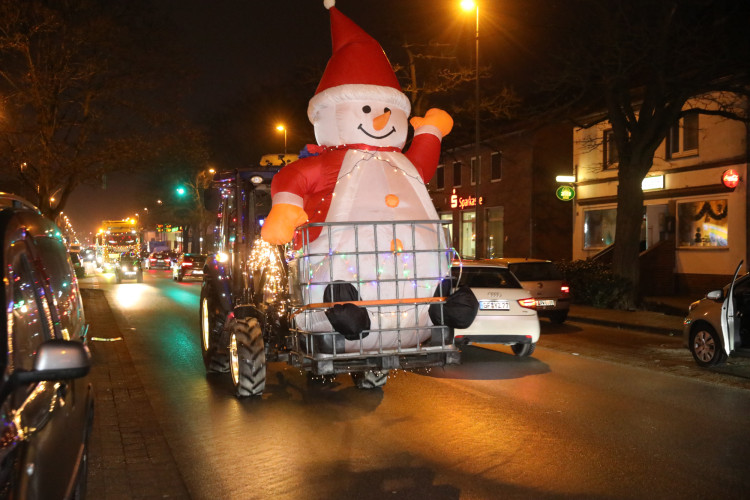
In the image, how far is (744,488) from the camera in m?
5.16

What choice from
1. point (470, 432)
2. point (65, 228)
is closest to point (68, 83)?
point (470, 432)

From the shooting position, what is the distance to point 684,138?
24484mm

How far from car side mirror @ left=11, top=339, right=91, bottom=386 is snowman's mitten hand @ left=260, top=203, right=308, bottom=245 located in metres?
3.47

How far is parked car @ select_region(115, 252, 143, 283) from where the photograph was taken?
36.3 m

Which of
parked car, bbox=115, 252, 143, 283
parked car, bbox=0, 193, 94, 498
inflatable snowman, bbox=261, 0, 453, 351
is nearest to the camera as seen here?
parked car, bbox=0, 193, 94, 498

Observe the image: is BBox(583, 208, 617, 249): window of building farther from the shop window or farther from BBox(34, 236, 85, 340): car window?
BBox(34, 236, 85, 340): car window

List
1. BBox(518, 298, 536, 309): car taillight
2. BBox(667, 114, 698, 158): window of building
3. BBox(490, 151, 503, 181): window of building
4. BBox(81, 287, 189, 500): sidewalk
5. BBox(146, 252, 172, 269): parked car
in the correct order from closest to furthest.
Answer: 1. BBox(81, 287, 189, 500): sidewalk
2. BBox(518, 298, 536, 309): car taillight
3. BBox(667, 114, 698, 158): window of building
4. BBox(490, 151, 503, 181): window of building
5. BBox(146, 252, 172, 269): parked car

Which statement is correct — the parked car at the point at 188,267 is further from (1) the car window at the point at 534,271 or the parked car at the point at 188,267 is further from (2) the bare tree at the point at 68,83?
(1) the car window at the point at 534,271

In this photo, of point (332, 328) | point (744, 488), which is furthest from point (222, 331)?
point (744, 488)

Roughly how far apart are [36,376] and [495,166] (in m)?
35.6

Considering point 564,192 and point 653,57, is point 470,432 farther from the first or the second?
point 564,192

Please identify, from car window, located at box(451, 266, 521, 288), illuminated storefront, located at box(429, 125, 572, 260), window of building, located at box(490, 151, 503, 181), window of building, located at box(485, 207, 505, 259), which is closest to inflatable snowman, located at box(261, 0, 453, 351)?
car window, located at box(451, 266, 521, 288)

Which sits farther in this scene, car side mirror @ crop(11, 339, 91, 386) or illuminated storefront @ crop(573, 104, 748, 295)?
illuminated storefront @ crop(573, 104, 748, 295)

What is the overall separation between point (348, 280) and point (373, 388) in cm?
299
